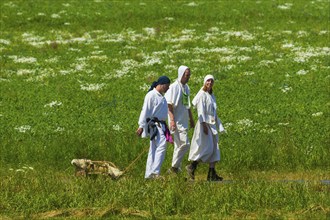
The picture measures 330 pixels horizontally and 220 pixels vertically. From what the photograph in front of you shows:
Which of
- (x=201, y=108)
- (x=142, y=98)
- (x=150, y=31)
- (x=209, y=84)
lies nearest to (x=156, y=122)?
(x=201, y=108)

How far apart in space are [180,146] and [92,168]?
2612 millimetres

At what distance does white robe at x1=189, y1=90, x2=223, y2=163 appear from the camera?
21234 mm

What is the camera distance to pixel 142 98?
1236 inches

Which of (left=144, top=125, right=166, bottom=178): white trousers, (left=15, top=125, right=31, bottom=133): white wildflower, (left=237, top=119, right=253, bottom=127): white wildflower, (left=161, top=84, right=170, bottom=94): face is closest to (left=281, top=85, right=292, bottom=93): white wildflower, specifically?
(left=237, top=119, right=253, bottom=127): white wildflower

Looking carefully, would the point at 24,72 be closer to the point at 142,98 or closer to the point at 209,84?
the point at 142,98

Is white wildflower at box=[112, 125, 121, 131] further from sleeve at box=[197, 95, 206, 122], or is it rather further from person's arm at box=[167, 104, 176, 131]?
sleeve at box=[197, 95, 206, 122]

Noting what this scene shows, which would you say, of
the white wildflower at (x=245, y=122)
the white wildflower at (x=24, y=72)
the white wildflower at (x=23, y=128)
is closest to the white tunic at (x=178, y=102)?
the white wildflower at (x=245, y=122)

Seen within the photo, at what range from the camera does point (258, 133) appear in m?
25.6

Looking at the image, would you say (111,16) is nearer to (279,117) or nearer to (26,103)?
(26,103)

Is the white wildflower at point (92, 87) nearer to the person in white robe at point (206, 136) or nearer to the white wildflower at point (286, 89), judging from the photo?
the white wildflower at point (286, 89)

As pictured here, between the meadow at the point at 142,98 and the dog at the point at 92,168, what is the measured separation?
69cm

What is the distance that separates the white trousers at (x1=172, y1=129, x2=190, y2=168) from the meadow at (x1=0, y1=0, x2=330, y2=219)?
47.2 inches

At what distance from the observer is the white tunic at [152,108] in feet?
64.4

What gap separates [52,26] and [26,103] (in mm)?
19003
